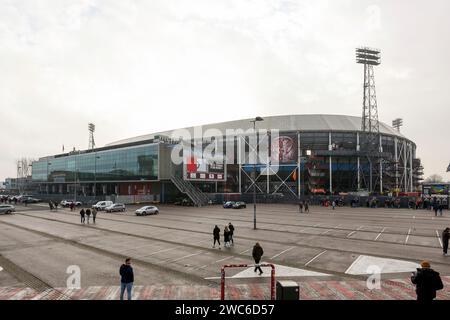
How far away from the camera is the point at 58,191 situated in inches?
4370

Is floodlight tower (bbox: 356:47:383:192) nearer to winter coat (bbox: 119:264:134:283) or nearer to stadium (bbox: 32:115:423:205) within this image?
stadium (bbox: 32:115:423:205)

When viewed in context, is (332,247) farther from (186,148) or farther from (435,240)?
(186,148)

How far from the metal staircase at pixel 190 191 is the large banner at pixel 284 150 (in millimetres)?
26942

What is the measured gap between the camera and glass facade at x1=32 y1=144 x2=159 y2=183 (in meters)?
68.7

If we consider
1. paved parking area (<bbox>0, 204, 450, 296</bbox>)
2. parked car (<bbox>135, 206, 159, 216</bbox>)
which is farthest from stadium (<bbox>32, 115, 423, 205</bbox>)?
paved parking area (<bbox>0, 204, 450, 296</bbox>)

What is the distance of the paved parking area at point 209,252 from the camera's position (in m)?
14.1

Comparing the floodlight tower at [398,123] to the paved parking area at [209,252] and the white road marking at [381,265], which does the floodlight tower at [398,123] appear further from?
the white road marking at [381,265]

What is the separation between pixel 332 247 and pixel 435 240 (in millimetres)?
8532

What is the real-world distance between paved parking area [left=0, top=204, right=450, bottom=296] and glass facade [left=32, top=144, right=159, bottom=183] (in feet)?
129

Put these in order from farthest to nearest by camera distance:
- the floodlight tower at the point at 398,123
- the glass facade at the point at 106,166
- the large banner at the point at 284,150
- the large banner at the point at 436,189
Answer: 1. the floodlight tower at the point at 398,123
2. the large banner at the point at 284,150
3. the glass facade at the point at 106,166
4. the large banner at the point at 436,189

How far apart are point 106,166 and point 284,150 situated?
157ft

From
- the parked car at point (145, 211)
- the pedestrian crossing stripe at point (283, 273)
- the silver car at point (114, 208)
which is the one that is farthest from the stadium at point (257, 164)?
the pedestrian crossing stripe at point (283, 273)
